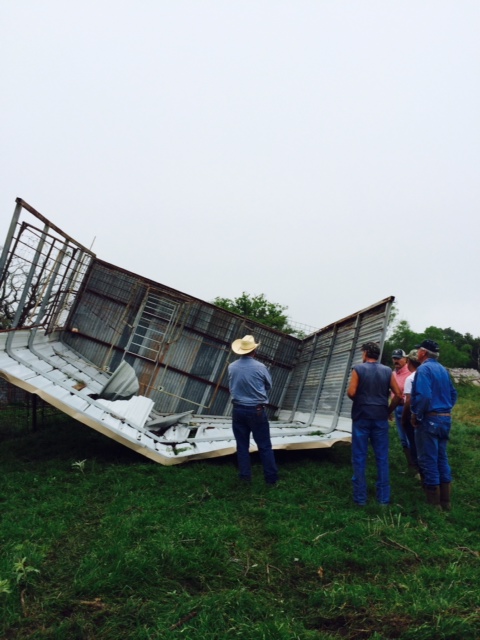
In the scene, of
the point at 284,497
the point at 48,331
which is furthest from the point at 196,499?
the point at 48,331

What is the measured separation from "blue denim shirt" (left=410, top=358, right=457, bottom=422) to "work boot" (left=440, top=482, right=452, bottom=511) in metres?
0.80

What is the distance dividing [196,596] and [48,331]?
8.23m

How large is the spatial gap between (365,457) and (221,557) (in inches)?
87.4

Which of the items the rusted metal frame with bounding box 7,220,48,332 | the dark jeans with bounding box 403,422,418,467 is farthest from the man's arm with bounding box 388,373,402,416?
the rusted metal frame with bounding box 7,220,48,332

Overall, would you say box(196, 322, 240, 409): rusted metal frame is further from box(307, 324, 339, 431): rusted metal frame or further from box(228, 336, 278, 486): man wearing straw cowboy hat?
box(228, 336, 278, 486): man wearing straw cowboy hat

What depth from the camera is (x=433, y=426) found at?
500 centimetres

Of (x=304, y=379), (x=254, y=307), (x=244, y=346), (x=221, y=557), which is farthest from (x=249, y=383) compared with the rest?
(x=254, y=307)

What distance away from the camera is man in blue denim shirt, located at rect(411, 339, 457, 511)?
5016mm

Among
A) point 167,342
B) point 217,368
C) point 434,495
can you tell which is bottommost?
point 434,495

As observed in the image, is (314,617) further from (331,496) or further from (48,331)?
(48,331)

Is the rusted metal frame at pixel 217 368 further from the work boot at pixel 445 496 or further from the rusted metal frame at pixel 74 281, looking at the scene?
the work boot at pixel 445 496

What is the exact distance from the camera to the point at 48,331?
10086 millimetres

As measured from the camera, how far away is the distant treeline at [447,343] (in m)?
44.2

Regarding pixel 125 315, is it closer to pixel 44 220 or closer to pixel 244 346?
pixel 44 220
